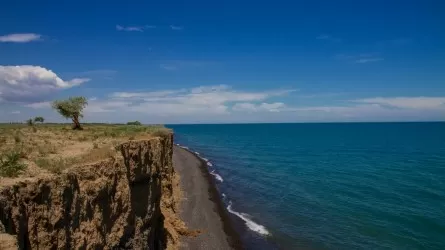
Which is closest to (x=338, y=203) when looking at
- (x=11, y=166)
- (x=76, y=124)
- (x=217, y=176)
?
(x=217, y=176)

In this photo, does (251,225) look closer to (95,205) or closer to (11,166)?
(95,205)

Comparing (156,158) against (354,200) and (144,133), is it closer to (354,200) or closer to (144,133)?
(144,133)

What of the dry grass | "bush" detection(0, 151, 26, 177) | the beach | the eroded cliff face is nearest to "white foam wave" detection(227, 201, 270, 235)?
the beach

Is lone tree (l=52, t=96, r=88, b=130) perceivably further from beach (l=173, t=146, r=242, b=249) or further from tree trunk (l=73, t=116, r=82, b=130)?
beach (l=173, t=146, r=242, b=249)

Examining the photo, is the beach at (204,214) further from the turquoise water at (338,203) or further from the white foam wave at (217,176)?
the turquoise water at (338,203)

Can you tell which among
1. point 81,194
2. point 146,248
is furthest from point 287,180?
point 81,194

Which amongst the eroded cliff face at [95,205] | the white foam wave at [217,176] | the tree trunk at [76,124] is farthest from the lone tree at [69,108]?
the white foam wave at [217,176]
